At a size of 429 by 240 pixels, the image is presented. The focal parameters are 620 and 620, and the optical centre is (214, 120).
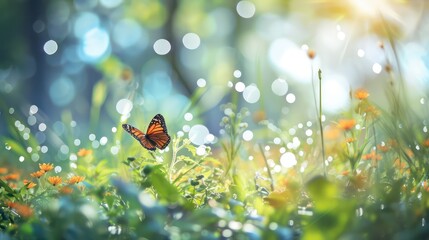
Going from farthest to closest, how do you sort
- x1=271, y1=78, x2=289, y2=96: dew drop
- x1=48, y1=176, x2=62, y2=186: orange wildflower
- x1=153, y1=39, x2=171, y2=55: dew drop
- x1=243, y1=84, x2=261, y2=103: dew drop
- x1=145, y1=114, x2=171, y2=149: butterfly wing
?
x1=153, y1=39, x2=171, y2=55: dew drop < x1=271, y1=78, x2=289, y2=96: dew drop < x1=243, y1=84, x2=261, y2=103: dew drop < x1=145, y1=114, x2=171, y2=149: butterfly wing < x1=48, y1=176, x2=62, y2=186: orange wildflower

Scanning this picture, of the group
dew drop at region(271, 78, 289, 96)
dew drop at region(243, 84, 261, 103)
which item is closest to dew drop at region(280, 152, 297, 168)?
dew drop at region(243, 84, 261, 103)

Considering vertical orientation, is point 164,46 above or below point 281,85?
above

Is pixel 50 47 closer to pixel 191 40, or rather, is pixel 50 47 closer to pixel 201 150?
pixel 191 40

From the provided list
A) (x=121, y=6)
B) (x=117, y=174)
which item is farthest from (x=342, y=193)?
(x=121, y=6)

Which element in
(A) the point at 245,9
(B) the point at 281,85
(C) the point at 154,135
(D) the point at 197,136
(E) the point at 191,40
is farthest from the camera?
(E) the point at 191,40

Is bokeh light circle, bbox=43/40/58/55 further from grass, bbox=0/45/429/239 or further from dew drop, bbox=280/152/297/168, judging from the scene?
dew drop, bbox=280/152/297/168

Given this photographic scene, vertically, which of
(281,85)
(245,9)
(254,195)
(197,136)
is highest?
(245,9)

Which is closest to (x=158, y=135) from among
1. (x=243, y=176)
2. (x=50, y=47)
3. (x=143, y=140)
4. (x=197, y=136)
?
(x=143, y=140)

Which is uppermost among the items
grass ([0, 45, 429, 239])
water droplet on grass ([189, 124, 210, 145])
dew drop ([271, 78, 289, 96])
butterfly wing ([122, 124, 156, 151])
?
dew drop ([271, 78, 289, 96])
